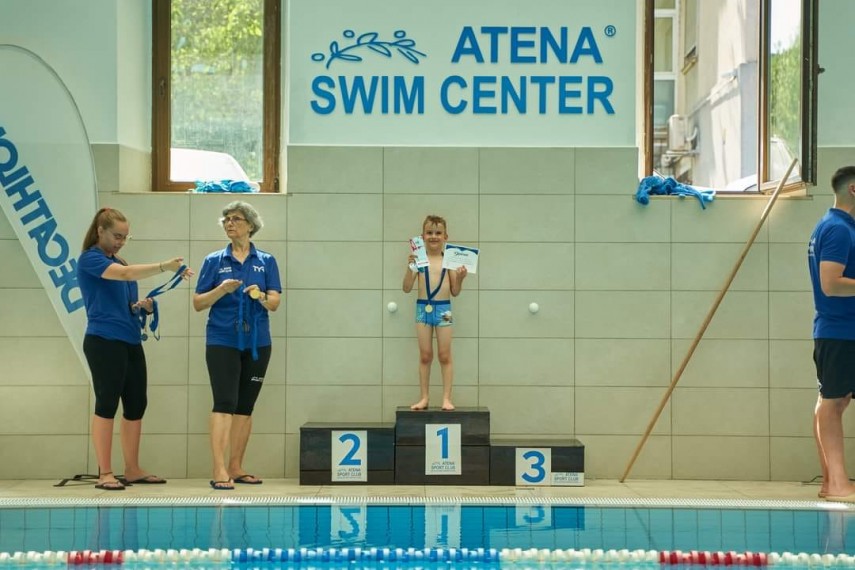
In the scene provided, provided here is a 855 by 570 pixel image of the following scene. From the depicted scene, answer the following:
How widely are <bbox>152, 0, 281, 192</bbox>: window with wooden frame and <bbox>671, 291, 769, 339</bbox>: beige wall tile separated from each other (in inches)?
112

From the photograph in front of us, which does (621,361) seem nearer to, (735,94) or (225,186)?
(225,186)

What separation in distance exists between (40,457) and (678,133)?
7448 millimetres

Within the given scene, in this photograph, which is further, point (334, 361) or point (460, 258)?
point (334, 361)

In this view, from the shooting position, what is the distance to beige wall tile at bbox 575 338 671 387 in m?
7.06

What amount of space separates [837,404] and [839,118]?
2.00 metres

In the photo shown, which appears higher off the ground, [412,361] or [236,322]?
[236,322]

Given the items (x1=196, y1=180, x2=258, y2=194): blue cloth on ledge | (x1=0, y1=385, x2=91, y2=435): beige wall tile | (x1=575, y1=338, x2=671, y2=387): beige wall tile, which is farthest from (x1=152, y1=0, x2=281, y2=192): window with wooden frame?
(x1=575, y1=338, x2=671, y2=387): beige wall tile

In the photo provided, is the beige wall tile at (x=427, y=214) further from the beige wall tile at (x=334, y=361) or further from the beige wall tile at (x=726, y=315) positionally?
the beige wall tile at (x=726, y=315)

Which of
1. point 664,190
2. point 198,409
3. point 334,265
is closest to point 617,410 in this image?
point 664,190

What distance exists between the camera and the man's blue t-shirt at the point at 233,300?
643 centimetres

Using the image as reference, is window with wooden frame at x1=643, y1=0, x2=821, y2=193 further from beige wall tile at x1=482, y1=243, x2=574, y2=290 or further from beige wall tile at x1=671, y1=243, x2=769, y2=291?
beige wall tile at x1=482, y1=243, x2=574, y2=290

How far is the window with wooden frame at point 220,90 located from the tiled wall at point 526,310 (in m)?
0.54

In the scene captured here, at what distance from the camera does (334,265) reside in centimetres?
709

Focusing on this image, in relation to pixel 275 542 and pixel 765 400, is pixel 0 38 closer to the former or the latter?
pixel 275 542
